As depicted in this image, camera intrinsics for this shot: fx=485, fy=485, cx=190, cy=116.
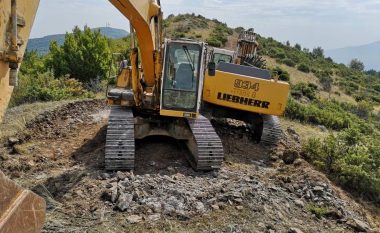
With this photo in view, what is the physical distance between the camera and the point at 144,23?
680 cm

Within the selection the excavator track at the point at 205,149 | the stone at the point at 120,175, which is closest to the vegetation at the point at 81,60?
the excavator track at the point at 205,149

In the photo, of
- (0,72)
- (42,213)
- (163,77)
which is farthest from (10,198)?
(163,77)

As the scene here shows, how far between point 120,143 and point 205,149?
1402 mm

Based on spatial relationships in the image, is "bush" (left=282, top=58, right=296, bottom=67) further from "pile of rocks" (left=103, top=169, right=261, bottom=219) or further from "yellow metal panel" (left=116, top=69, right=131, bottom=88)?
"pile of rocks" (left=103, top=169, right=261, bottom=219)

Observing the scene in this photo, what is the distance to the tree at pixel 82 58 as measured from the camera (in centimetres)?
2086

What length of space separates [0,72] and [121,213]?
12.0 ft

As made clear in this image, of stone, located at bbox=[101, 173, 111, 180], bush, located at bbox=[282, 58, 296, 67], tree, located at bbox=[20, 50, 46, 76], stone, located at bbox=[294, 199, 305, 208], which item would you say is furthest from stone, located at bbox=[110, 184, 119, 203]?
bush, located at bbox=[282, 58, 296, 67]

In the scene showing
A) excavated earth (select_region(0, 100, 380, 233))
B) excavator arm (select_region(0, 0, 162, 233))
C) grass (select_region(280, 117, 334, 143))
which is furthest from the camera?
grass (select_region(280, 117, 334, 143))

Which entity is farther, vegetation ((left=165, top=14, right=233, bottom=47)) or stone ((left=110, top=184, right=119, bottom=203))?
vegetation ((left=165, top=14, right=233, bottom=47))

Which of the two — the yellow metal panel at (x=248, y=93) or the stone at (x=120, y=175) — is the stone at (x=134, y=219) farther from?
the yellow metal panel at (x=248, y=93)

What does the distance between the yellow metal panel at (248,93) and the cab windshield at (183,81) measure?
2.38 metres

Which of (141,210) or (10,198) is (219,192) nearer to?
(141,210)

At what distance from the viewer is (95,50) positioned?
21.1m

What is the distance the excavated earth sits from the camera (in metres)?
5.80
